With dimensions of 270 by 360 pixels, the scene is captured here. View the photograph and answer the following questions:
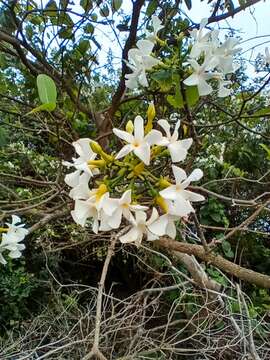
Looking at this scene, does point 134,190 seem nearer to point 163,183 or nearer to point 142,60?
point 163,183

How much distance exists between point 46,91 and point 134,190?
227 millimetres

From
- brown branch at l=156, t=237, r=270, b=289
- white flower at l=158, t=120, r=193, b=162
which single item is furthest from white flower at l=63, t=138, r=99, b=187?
brown branch at l=156, t=237, r=270, b=289

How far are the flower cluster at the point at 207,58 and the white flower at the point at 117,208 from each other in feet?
0.74

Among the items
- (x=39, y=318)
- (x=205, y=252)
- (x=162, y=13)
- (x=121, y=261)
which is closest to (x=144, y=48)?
(x=205, y=252)

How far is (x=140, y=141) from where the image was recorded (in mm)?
601

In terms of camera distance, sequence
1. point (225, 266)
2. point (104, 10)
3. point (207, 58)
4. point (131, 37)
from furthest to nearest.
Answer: point (104, 10) → point (131, 37) → point (225, 266) → point (207, 58)

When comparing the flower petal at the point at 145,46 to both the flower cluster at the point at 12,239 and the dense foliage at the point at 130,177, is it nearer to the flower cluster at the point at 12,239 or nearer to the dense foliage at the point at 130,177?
the dense foliage at the point at 130,177

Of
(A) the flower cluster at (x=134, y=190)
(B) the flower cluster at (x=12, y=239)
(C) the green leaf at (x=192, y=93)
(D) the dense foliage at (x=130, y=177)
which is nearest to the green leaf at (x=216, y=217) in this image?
(D) the dense foliage at (x=130, y=177)

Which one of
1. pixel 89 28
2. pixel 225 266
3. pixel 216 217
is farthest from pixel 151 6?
pixel 216 217

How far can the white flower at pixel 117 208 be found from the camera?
58 cm

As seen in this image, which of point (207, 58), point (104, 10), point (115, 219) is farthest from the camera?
point (104, 10)

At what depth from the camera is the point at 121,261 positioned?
3.26 meters

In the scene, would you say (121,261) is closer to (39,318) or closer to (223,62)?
(39,318)

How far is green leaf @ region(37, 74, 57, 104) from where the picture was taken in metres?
0.75
